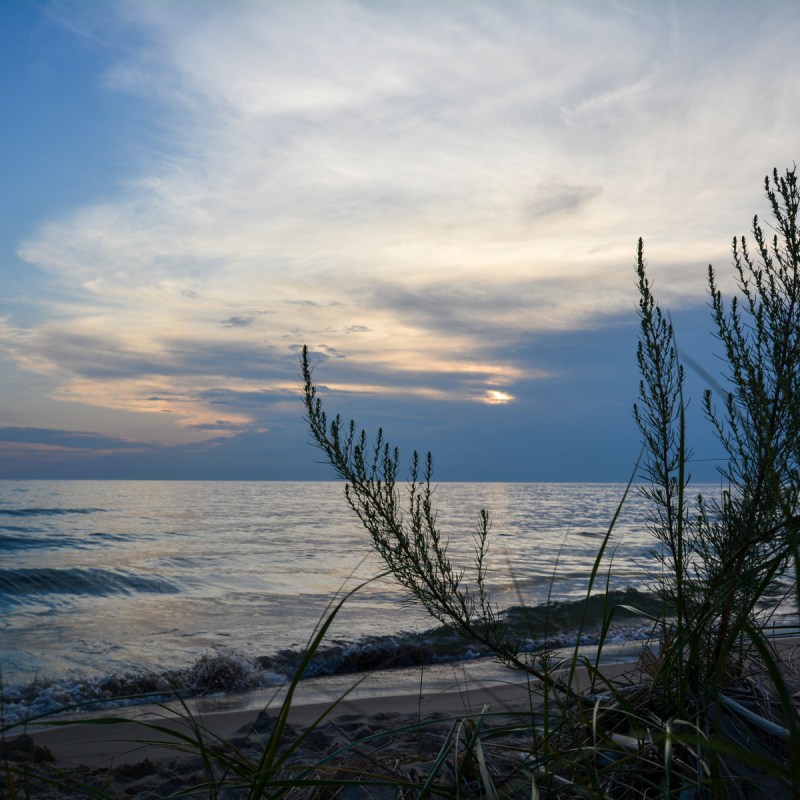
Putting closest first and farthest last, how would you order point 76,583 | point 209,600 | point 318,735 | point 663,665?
point 663,665
point 318,735
point 209,600
point 76,583

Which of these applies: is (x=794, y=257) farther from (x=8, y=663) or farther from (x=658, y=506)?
(x=8, y=663)

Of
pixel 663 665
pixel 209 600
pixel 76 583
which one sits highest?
pixel 663 665

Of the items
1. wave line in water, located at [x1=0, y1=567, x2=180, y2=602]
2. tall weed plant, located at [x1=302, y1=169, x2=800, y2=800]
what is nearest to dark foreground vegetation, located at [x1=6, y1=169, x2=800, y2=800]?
tall weed plant, located at [x1=302, y1=169, x2=800, y2=800]

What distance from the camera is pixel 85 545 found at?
69.2 feet

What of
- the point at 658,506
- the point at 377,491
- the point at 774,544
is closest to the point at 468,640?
the point at 377,491

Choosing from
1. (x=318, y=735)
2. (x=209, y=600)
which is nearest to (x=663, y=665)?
(x=318, y=735)

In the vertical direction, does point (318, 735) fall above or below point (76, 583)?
above

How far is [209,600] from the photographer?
13305 mm

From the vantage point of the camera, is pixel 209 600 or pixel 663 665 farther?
pixel 209 600

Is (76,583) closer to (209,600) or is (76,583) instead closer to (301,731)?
(209,600)

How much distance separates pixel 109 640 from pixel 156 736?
15.8ft

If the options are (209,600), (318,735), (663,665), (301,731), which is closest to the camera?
(663,665)

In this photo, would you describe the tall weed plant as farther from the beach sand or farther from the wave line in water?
the wave line in water

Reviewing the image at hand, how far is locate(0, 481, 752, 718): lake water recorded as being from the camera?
335 inches
